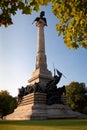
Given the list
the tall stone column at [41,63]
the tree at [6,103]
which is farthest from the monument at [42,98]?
the tree at [6,103]

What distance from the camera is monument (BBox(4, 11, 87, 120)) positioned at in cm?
3125

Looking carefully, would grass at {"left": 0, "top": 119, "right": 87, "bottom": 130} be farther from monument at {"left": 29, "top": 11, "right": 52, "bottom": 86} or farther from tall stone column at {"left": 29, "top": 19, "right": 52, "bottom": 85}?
tall stone column at {"left": 29, "top": 19, "right": 52, "bottom": 85}

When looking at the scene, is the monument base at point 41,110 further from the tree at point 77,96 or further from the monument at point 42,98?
the tree at point 77,96

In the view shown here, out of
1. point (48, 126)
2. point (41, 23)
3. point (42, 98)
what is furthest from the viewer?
point (41, 23)

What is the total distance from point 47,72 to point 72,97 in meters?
30.5

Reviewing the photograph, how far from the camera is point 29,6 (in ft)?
26.1

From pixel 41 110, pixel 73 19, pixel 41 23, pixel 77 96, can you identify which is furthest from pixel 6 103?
pixel 73 19

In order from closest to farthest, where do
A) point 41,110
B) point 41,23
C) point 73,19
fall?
point 73,19
point 41,110
point 41,23

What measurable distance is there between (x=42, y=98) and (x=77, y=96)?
36.1 m

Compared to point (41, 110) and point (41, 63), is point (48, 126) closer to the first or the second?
point (41, 110)

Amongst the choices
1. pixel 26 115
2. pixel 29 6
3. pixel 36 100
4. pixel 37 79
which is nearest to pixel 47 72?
pixel 37 79

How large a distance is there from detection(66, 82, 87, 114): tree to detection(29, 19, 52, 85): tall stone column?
89.5 feet

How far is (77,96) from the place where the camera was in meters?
68.8

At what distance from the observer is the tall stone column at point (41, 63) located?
40.3 metres
